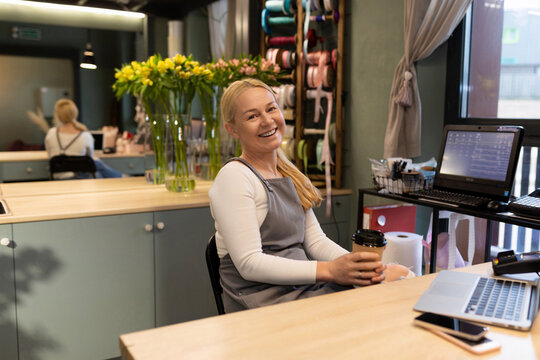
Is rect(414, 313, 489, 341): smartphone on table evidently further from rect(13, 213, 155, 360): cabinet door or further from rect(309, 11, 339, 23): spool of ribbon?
rect(309, 11, 339, 23): spool of ribbon

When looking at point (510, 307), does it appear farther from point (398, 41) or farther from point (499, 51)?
point (398, 41)

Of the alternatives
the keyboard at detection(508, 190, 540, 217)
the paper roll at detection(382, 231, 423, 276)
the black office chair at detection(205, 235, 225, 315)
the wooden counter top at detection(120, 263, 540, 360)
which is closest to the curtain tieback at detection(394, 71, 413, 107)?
the paper roll at detection(382, 231, 423, 276)

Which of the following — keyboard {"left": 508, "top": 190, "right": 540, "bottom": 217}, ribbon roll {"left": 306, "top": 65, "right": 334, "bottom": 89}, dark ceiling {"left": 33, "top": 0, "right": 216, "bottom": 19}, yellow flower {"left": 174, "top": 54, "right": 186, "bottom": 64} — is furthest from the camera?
dark ceiling {"left": 33, "top": 0, "right": 216, "bottom": 19}

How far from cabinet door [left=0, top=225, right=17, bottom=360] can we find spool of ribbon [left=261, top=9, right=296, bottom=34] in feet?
7.60

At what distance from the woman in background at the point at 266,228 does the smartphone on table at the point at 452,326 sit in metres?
0.26

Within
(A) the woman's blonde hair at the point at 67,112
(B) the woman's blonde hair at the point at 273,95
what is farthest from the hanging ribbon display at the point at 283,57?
(B) the woman's blonde hair at the point at 273,95

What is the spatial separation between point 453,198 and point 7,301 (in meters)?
1.98

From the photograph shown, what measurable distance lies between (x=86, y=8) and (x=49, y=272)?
2386 mm

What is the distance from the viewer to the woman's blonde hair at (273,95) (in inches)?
63.5

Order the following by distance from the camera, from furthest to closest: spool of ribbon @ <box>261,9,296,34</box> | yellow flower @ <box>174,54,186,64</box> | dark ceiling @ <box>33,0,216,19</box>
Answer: dark ceiling @ <box>33,0,216,19</box>
spool of ribbon @ <box>261,9,296,34</box>
yellow flower @ <box>174,54,186,64</box>

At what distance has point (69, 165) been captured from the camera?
362cm

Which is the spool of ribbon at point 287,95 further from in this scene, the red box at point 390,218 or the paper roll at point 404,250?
the paper roll at point 404,250

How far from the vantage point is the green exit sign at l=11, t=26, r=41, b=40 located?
3570mm

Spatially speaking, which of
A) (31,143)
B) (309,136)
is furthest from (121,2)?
(309,136)
